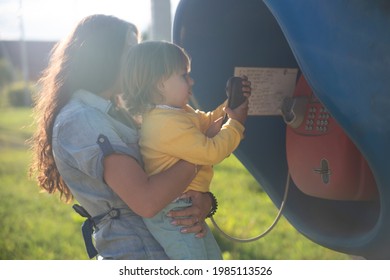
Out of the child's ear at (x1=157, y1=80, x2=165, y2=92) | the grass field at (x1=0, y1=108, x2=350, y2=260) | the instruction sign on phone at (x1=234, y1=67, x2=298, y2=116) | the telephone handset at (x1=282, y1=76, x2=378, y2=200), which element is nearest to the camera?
the child's ear at (x1=157, y1=80, x2=165, y2=92)

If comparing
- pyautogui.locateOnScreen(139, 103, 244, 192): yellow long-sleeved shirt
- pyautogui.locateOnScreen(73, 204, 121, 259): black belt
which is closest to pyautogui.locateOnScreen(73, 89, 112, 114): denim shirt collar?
pyautogui.locateOnScreen(139, 103, 244, 192): yellow long-sleeved shirt

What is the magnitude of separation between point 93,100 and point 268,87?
0.67 m

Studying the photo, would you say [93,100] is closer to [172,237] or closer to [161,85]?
[161,85]

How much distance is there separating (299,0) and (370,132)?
0.40 meters

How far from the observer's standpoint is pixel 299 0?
6.40ft

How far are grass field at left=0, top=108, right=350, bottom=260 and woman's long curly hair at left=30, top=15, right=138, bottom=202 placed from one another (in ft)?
2.63

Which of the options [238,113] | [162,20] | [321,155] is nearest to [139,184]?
[238,113]

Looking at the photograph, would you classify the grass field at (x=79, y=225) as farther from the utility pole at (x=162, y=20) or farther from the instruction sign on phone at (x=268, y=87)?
Result: the instruction sign on phone at (x=268, y=87)

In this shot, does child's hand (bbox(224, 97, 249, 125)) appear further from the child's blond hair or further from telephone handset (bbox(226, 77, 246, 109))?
the child's blond hair

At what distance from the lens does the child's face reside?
1.93 m

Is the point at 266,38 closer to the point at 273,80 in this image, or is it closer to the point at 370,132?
the point at 273,80

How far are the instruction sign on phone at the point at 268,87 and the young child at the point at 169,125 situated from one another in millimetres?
385
